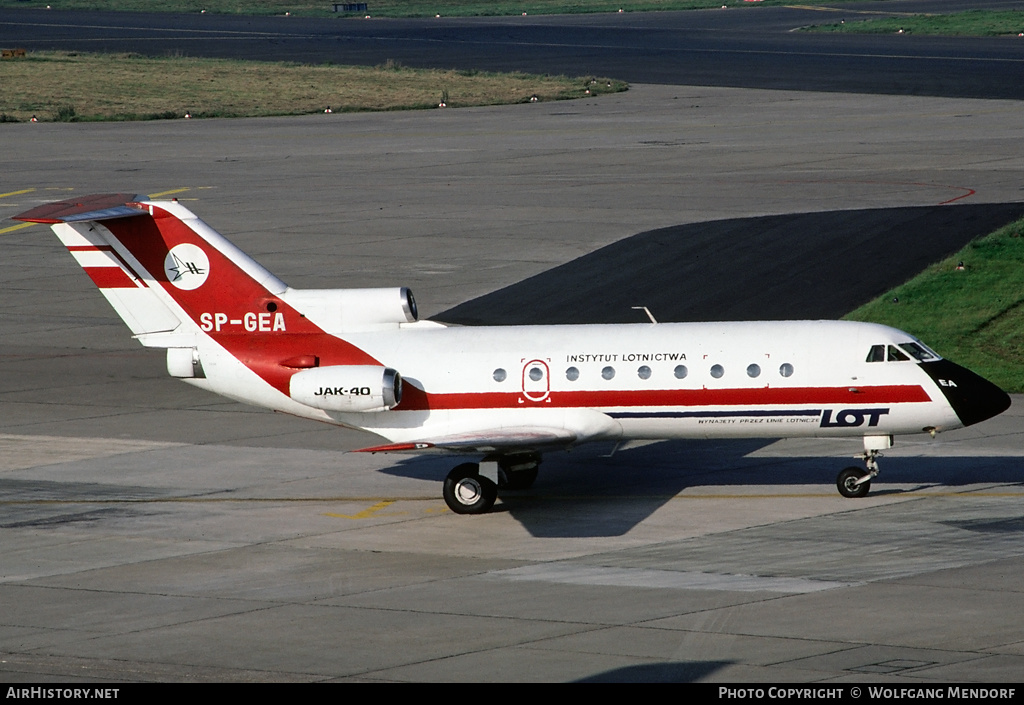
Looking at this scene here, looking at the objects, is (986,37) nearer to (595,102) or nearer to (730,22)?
(730,22)

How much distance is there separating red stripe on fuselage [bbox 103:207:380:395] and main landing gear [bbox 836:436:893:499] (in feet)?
32.0

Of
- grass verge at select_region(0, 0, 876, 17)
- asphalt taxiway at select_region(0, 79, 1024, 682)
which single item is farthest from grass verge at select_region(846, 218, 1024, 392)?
grass verge at select_region(0, 0, 876, 17)

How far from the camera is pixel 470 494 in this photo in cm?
2797

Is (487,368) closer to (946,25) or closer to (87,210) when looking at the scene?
(87,210)

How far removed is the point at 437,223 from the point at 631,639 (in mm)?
38321

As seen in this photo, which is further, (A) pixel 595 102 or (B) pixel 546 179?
(A) pixel 595 102

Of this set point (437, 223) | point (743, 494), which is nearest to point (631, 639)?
point (743, 494)

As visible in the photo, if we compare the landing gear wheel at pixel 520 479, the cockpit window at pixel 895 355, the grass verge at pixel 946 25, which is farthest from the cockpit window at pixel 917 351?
the grass verge at pixel 946 25

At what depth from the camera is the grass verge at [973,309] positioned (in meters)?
38.6

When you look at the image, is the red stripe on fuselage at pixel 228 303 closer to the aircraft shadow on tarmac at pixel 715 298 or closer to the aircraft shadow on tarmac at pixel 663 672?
the aircraft shadow on tarmac at pixel 715 298

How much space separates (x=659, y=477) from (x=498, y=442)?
15.9 feet

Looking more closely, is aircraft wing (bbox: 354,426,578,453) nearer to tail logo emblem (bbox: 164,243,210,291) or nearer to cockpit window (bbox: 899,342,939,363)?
tail logo emblem (bbox: 164,243,210,291)

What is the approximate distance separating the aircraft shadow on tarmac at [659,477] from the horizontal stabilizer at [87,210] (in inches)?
298

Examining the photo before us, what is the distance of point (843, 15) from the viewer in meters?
149
